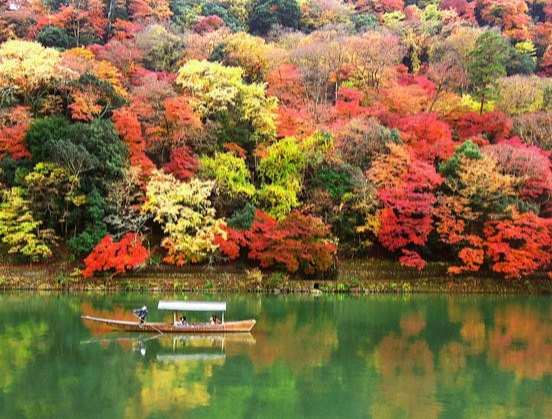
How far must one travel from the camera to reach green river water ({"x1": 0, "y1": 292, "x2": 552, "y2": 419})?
1159 cm

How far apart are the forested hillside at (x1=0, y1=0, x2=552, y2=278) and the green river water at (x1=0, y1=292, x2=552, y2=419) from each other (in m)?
6.80

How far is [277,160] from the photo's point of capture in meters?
34.3

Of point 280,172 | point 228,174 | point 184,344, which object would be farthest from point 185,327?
point 280,172

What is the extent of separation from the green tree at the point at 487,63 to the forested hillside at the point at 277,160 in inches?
6.9

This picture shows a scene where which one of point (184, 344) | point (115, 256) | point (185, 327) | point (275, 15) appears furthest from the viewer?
point (275, 15)

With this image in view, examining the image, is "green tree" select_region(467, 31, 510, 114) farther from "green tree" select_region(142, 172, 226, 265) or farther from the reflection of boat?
the reflection of boat

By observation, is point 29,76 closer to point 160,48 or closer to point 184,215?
point 160,48

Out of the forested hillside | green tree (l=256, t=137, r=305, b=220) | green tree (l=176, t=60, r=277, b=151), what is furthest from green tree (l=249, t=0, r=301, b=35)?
green tree (l=256, t=137, r=305, b=220)

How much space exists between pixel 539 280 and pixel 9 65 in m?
37.2

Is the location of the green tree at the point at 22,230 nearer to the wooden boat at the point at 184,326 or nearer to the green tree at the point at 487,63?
the wooden boat at the point at 184,326

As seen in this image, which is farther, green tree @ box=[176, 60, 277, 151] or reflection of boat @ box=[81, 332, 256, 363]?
green tree @ box=[176, 60, 277, 151]

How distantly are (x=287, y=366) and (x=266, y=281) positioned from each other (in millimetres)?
15893

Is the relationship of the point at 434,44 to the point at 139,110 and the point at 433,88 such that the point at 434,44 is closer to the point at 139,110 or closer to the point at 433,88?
the point at 433,88

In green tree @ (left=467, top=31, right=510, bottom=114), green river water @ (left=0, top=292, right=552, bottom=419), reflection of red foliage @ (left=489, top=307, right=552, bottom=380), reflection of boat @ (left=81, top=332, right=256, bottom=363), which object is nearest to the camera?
green river water @ (left=0, top=292, right=552, bottom=419)
